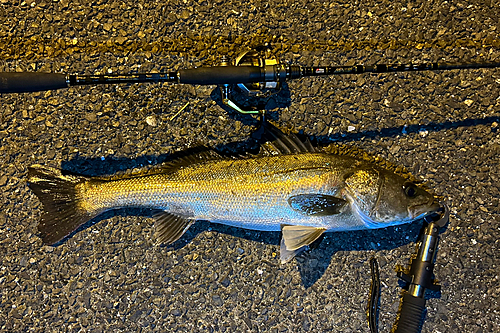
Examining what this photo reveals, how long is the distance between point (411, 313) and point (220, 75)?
1826mm

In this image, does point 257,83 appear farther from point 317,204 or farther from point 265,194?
point 317,204

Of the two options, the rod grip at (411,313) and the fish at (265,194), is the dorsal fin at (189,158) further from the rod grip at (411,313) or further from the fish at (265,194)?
the rod grip at (411,313)

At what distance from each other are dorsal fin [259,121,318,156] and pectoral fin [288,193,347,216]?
11.6 inches

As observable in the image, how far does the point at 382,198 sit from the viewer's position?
185cm

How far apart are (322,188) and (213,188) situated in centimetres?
62

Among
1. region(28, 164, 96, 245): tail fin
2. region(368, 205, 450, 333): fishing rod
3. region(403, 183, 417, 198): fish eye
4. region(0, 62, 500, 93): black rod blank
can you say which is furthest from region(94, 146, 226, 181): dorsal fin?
region(368, 205, 450, 333): fishing rod

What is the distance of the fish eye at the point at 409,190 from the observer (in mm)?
1887

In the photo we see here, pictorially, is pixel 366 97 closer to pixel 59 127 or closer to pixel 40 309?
pixel 59 127

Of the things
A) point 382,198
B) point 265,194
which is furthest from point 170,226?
point 382,198

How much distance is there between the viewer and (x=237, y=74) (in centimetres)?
173

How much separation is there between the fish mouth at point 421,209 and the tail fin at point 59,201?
1868 mm

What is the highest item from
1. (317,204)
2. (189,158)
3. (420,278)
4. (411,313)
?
(189,158)

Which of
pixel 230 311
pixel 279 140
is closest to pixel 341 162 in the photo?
pixel 279 140

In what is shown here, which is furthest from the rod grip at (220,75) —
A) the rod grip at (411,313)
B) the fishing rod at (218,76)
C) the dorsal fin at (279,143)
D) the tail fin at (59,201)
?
the rod grip at (411,313)
